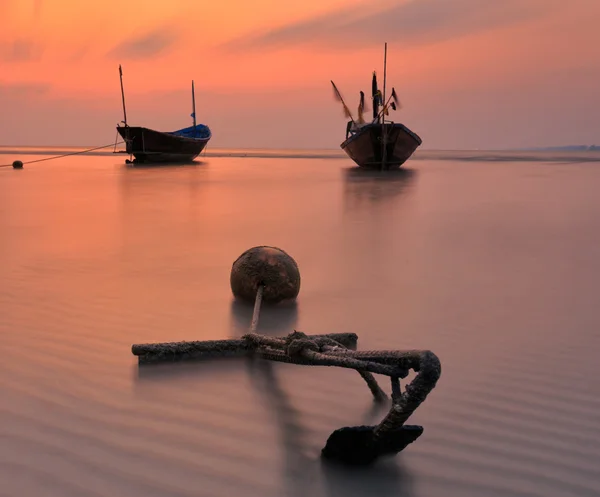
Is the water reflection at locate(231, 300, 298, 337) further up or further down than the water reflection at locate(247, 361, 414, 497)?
further down

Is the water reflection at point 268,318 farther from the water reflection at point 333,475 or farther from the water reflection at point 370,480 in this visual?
the water reflection at point 370,480

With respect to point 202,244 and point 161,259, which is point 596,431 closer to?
point 161,259

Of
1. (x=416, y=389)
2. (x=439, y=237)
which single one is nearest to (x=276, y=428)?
(x=416, y=389)

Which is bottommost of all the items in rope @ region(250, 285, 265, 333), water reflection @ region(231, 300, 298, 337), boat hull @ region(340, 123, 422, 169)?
water reflection @ region(231, 300, 298, 337)

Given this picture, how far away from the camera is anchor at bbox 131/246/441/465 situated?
1.95 m

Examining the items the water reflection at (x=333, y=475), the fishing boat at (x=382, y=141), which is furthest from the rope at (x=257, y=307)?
the fishing boat at (x=382, y=141)

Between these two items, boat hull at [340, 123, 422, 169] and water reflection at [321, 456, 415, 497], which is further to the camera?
boat hull at [340, 123, 422, 169]

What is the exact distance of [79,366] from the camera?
10.4ft

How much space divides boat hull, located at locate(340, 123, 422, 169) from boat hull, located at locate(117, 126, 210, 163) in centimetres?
1217

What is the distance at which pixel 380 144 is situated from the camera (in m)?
27.6

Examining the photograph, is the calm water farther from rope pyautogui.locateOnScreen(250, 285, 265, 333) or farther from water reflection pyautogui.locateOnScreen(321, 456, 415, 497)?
rope pyautogui.locateOnScreen(250, 285, 265, 333)

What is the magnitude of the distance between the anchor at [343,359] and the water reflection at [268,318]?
230mm

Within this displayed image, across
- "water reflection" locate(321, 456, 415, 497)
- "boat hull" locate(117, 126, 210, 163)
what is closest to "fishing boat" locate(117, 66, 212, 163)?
"boat hull" locate(117, 126, 210, 163)

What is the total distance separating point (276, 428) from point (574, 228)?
865 centimetres
